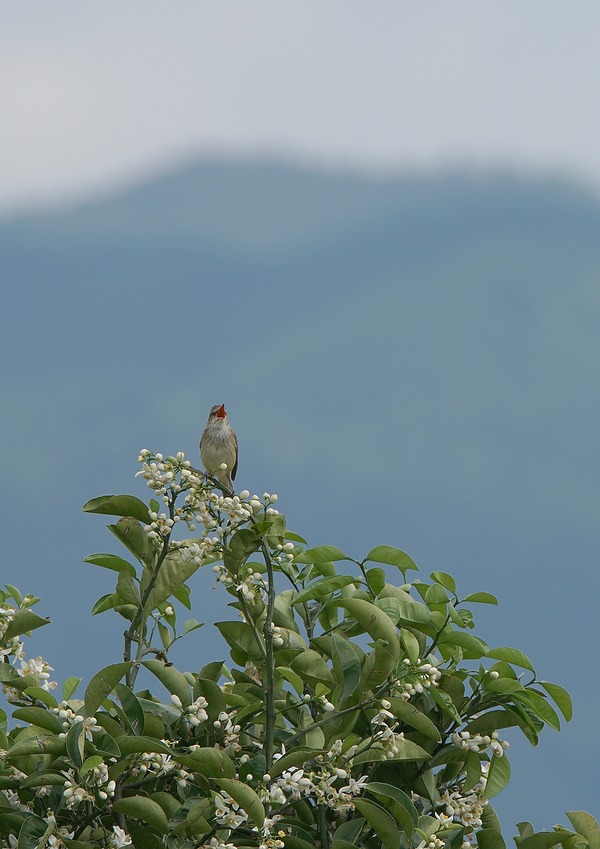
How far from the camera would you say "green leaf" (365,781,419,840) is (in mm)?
1916

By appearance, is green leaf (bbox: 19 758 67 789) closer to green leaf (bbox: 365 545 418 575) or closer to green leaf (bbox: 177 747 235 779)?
green leaf (bbox: 177 747 235 779)

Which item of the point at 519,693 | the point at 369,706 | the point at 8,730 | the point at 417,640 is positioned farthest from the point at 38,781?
Answer: the point at 519,693

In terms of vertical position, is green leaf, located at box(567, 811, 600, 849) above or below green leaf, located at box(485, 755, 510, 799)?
below

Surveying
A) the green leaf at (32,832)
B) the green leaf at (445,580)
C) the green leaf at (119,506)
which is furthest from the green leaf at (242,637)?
A: the green leaf at (32,832)

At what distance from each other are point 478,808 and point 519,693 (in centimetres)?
25

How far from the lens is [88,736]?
1.90 metres

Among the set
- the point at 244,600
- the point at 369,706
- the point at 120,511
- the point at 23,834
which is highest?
the point at 120,511

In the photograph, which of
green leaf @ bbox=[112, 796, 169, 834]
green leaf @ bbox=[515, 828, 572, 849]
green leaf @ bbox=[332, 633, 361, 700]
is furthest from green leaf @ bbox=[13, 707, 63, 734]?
green leaf @ bbox=[515, 828, 572, 849]

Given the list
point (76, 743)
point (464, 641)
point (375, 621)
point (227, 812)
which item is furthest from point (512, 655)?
point (76, 743)

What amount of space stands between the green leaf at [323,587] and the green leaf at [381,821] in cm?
45

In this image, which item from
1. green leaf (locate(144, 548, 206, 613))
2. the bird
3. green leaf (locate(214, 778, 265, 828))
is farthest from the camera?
the bird

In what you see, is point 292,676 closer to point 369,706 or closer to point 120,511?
point 369,706

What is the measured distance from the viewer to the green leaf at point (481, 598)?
2205 millimetres

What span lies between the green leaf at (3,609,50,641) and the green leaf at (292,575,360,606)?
529mm
